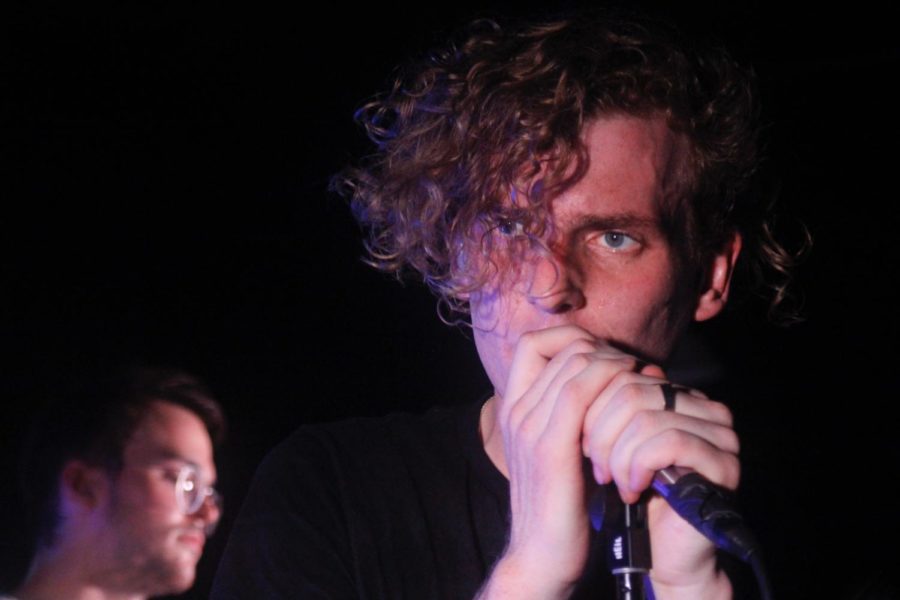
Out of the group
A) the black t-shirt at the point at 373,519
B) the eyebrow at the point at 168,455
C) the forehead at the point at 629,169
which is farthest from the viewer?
the eyebrow at the point at 168,455

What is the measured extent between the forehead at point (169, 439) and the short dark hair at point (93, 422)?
29 mm

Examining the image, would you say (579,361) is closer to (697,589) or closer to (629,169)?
(697,589)

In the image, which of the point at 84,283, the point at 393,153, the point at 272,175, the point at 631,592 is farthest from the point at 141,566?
the point at 631,592

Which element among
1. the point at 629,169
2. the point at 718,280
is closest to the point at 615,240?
the point at 629,169

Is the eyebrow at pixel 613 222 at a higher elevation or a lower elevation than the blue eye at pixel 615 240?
higher

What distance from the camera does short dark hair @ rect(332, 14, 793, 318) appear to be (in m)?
A: 1.92

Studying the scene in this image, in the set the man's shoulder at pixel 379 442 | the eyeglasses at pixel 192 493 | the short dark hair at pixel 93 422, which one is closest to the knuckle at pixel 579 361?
the man's shoulder at pixel 379 442

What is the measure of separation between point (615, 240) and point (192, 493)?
6.09 ft

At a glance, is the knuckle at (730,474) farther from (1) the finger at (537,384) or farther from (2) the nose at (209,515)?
(2) the nose at (209,515)

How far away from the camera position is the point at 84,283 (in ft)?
8.80

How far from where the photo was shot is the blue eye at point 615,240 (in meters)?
1.81

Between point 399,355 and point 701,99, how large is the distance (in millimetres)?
1297

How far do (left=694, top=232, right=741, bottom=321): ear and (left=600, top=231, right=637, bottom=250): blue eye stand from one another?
1.12ft

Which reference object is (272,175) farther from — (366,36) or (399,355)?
(399,355)
